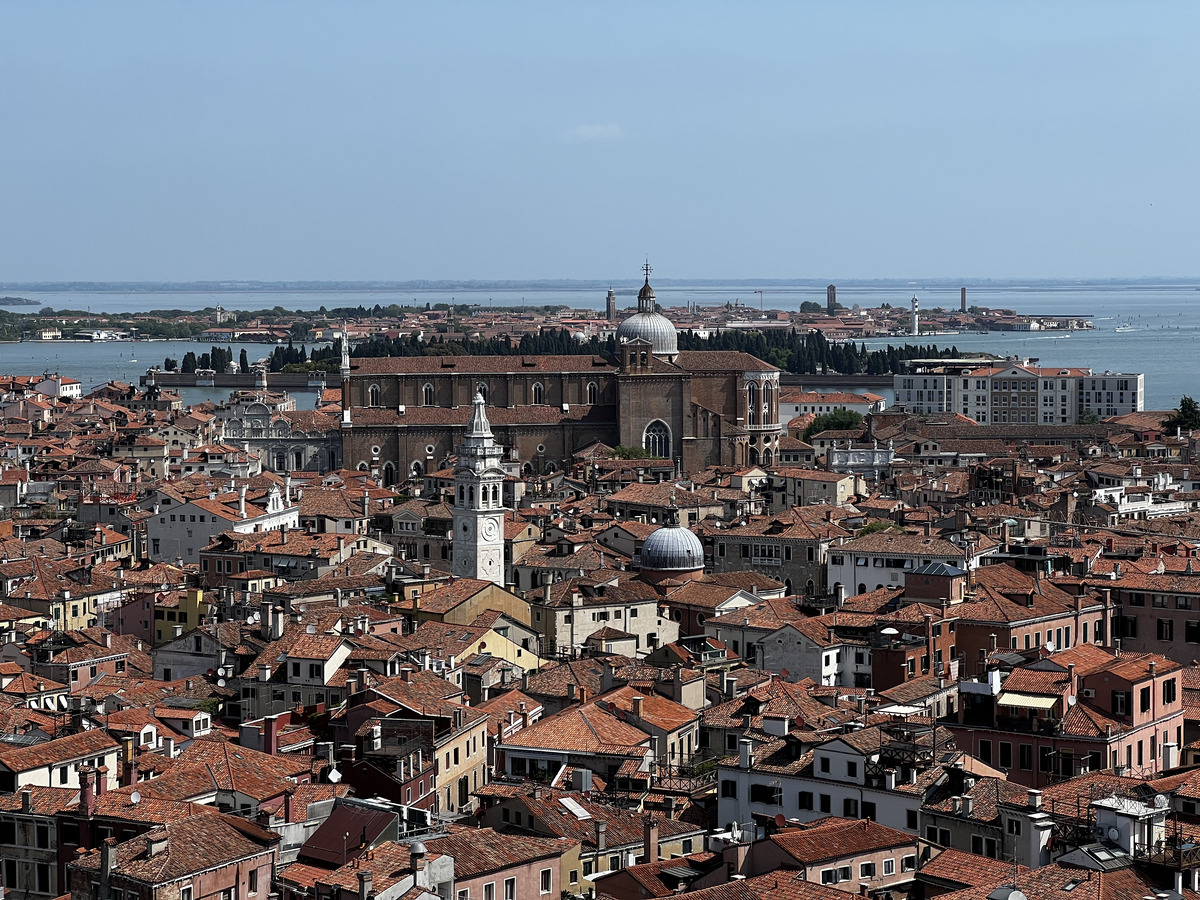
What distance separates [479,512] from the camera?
82.1 feet

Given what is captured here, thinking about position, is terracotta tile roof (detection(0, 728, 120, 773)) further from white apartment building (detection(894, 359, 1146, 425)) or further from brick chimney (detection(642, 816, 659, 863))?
white apartment building (detection(894, 359, 1146, 425))

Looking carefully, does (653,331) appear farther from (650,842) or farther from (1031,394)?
(650,842)

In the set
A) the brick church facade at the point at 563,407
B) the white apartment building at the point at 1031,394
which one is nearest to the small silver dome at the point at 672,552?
the brick church facade at the point at 563,407

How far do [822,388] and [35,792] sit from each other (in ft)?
258

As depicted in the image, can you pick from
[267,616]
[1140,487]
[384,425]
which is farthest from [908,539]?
[384,425]

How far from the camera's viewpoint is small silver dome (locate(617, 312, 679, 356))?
1873 inches

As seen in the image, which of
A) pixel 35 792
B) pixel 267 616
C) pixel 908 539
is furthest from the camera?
pixel 908 539

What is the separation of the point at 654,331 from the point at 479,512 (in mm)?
23230

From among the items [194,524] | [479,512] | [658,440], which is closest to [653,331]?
[658,440]

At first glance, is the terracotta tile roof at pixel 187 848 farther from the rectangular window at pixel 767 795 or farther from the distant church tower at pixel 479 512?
the distant church tower at pixel 479 512

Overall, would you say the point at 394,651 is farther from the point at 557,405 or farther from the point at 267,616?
the point at 557,405

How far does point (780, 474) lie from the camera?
3641cm

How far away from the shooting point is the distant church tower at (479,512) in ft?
81.7

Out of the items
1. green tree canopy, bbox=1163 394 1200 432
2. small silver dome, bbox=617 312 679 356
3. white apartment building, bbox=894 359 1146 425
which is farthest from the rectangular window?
white apartment building, bbox=894 359 1146 425
